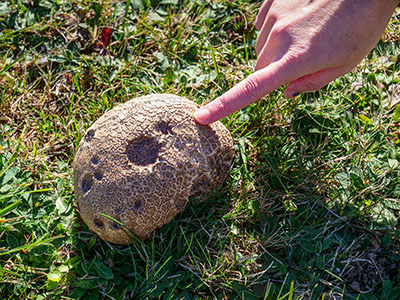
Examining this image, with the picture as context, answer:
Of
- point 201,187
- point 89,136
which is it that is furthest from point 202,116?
point 89,136

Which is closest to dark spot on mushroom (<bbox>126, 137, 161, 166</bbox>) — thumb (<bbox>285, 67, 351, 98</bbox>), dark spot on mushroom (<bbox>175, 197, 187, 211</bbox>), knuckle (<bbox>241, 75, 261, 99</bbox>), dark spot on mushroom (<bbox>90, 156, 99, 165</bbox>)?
dark spot on mushroom (<bbox>90, 156, 99, 165</bbox>)

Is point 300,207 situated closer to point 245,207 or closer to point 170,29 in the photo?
point 245,207

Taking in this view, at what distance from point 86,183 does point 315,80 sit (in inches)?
65.5

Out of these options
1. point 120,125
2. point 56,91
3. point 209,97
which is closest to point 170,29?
point 209,97

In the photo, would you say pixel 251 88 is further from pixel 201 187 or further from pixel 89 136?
pixel 89 136

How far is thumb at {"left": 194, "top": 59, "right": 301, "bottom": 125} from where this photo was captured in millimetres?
2762

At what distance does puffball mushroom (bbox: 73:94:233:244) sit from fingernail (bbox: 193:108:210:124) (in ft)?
0.14

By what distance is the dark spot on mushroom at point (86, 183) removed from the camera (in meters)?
2.86

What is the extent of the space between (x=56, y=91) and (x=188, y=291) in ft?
6.76

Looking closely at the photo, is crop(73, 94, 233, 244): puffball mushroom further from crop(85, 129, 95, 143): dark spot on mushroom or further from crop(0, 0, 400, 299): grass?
crop(0, 0, 400, 299): grass

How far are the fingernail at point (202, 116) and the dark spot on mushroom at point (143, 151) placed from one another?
31 centimetres

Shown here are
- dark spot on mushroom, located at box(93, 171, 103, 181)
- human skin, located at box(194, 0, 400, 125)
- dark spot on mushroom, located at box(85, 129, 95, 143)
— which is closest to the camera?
human skin, located at box(194, 0, 400, 125)

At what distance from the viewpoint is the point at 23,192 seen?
3.09 meters

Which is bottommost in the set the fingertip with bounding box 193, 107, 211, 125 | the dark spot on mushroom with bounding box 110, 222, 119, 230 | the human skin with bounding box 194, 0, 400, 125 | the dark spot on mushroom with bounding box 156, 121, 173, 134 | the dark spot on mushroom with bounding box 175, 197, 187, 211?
the dark spot on mushroom with bounding box 110, 222, 119, 230
